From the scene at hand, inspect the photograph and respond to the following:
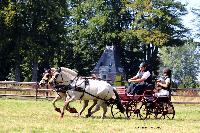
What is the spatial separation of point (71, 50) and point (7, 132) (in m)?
58.5

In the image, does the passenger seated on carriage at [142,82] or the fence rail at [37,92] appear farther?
the fence rail at [37,92]

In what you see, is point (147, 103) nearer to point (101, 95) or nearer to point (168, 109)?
point (168, 109)

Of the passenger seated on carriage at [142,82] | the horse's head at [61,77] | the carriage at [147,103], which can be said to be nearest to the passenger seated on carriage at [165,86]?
the carriage at [147,103]

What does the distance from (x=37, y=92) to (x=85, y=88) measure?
50.0ft

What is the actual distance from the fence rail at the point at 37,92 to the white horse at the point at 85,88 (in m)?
14.1

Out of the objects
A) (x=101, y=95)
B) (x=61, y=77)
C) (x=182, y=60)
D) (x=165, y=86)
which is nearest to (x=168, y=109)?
(x=165, y=86)

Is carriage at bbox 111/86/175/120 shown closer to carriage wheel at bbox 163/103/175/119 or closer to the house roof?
carriage wheel at bbox 163/103/175/119

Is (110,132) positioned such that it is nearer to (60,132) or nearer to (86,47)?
(60,132)

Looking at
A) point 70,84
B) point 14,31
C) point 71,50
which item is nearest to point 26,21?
point 14,31

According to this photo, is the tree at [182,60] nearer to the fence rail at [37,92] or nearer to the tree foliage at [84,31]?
the tree foliage at [84,31]

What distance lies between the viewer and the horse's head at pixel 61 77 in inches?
623

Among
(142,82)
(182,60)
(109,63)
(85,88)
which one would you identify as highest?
(182,60)

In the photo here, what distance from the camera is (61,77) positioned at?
52.3 feet

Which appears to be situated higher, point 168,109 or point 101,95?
point 101,95
